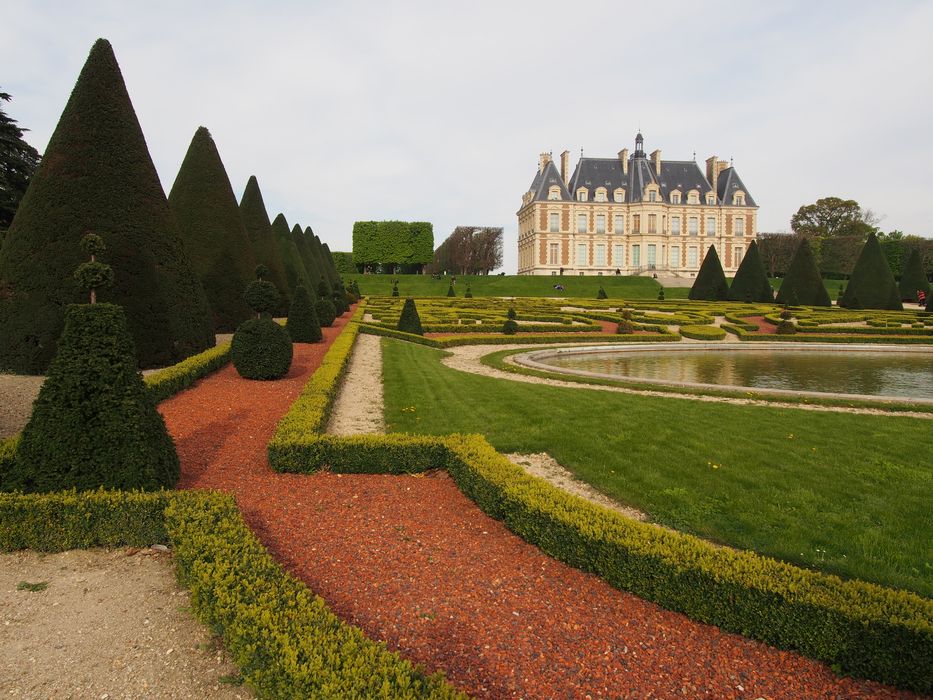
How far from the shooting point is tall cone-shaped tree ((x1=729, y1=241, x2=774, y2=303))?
39.2 meters

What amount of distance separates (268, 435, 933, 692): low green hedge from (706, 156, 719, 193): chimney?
7262 cm

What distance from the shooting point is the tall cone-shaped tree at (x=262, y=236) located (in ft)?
72.5

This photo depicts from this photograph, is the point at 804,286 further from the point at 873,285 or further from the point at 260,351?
the point at 260,351

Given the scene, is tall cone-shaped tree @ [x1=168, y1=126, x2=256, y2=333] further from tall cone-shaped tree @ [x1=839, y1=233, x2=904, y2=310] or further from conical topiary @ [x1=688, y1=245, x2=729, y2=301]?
tall cone-shaped tree @ [x1=839, y1=233, x2=904, y2=310]

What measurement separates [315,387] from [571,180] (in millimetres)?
64331

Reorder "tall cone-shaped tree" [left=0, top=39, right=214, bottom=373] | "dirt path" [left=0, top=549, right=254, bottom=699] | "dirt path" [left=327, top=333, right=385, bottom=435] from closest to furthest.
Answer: "dirt path" [left=0, top=549, right=254, bottom=699]
"dirt path" [left=327, top=333, right=385, bottom=435]
"tall cone-shaped tree" [left=0, top=39, right=214, bottom=373]

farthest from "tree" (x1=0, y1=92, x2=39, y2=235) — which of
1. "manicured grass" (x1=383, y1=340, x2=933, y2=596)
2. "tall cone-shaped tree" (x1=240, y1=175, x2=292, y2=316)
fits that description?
"manicured grass" (x1=383, y1=340, x2=933, y2=596)

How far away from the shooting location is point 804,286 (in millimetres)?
36688

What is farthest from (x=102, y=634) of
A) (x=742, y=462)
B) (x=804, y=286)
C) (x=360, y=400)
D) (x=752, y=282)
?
(x=752, y=282)

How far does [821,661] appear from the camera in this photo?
3.08 metres

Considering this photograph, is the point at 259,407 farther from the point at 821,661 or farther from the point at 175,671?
the point at 821,661

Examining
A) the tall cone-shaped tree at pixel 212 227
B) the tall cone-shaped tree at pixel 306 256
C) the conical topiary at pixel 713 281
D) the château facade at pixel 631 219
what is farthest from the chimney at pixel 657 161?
the tall cone-shaped tree at pixel 212 227

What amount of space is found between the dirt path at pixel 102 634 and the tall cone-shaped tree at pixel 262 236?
1900 centimetres

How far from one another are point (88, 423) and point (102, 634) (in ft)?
6.52
